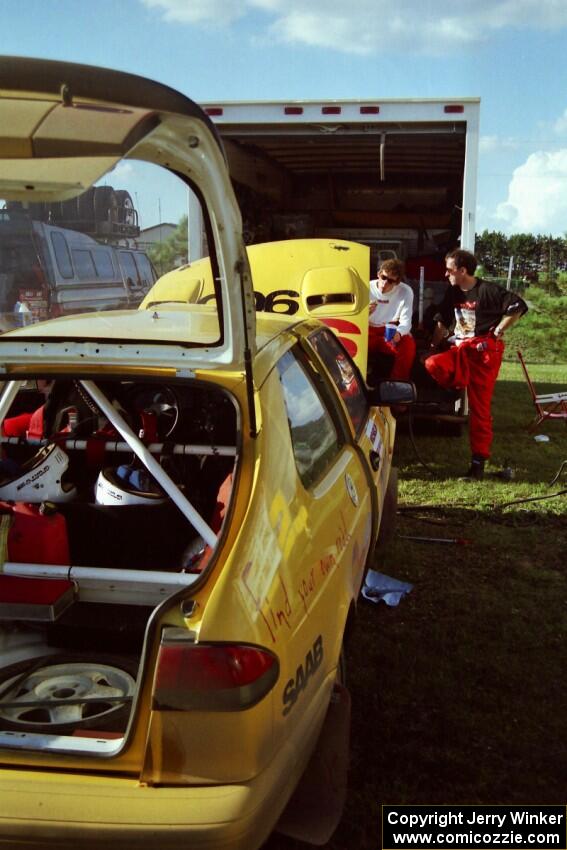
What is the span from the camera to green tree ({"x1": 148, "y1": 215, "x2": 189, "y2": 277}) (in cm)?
277

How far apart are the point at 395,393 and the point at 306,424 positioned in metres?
1.34

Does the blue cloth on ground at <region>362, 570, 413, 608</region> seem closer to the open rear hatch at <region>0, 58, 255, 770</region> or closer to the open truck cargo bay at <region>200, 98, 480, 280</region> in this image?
the open rear hatch at <region>0, 58, 255, 770</region>

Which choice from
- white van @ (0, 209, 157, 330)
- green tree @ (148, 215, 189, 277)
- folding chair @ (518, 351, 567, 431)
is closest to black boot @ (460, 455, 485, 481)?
Answer: folding chair @ (518, 351, 567, 431)

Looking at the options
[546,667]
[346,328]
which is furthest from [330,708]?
[346,328]

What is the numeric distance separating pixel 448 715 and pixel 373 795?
0.58 m

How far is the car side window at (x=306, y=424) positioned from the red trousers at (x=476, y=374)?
331 cm

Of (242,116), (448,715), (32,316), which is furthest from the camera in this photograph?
(242,116)

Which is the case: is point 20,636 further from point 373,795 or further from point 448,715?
point 448,715

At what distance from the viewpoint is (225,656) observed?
6.35 ft

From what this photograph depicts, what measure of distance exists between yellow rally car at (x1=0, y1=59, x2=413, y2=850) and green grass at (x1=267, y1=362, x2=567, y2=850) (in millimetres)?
504

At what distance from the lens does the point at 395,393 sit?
4.15 metres

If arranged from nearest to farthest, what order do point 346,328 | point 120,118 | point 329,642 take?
point 120,118
point 329,642
point 346,328

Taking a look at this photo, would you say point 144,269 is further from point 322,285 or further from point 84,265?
point 322,285

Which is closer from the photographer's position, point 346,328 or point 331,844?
point 331,844
